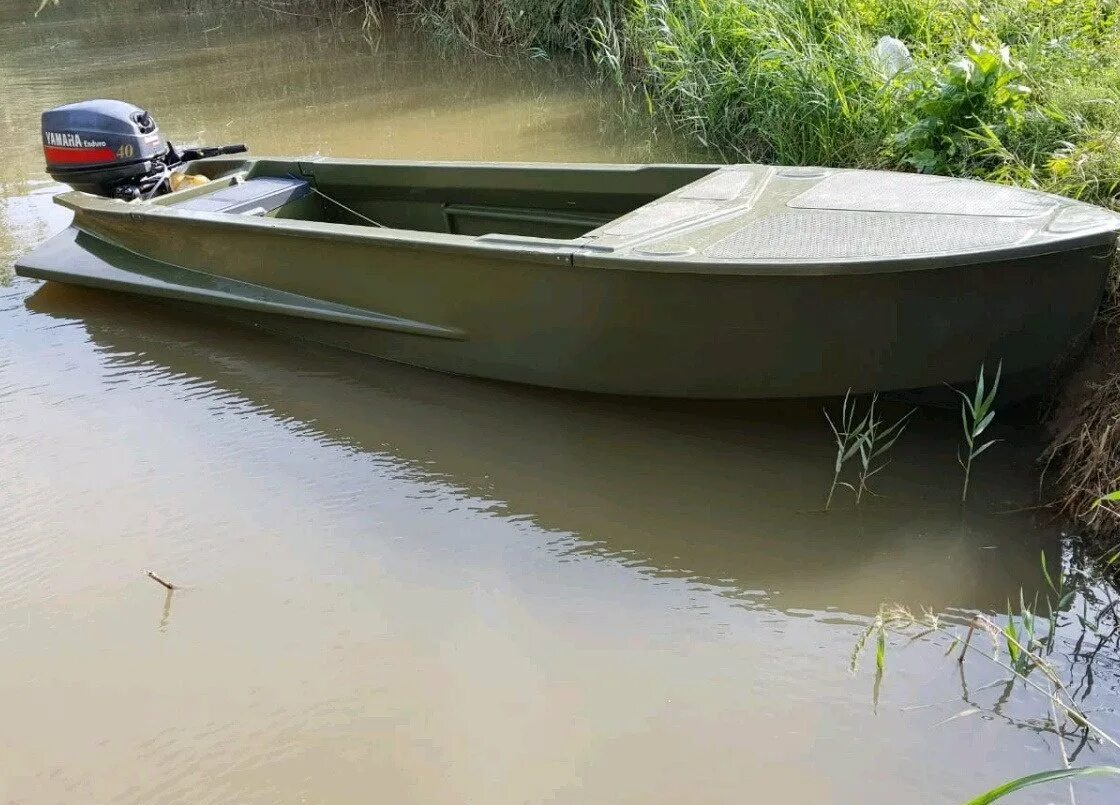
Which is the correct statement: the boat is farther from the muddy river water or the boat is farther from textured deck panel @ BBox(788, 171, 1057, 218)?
the muddy river water

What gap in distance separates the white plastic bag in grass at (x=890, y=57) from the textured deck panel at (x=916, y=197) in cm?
141

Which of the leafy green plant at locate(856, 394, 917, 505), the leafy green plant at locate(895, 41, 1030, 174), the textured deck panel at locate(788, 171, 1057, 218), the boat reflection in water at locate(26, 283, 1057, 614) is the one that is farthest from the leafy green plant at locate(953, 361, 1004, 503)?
the leafy green plant at locate(895, 41, 1030, 174)

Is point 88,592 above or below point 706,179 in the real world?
below

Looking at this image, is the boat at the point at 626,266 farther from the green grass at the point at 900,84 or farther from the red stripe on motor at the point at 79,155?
the green grass at the point at 900,84

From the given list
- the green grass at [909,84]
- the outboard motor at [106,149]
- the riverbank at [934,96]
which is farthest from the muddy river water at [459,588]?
the green grass at [909,84]

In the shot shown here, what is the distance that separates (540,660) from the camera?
2.78m

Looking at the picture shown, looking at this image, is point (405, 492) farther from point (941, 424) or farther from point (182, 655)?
point (941, 424)

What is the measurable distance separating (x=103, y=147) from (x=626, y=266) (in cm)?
302

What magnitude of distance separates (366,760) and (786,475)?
5.22ft

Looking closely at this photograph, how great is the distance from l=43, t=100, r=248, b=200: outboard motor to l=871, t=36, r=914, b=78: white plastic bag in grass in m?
3.00

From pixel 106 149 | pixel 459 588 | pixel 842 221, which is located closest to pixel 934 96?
pixel 842 221

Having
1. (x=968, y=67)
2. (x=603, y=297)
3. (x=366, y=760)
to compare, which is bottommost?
(x=366, y=760)

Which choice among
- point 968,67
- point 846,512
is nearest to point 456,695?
point 846,512

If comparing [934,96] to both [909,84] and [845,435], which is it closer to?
[909,84]
